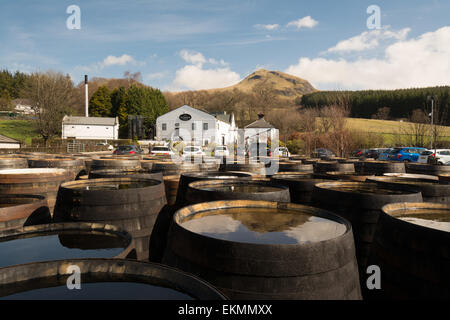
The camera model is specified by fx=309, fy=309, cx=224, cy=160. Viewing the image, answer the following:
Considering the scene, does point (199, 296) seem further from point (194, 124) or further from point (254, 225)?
point (194, 124)

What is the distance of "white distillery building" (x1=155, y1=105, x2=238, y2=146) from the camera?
64.8m

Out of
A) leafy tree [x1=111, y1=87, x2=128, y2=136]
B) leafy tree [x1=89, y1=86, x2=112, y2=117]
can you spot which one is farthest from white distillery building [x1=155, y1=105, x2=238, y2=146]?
leafy tree [x1=89, y1=86, x2=112, y2=117]

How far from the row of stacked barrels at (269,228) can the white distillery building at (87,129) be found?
63795 mm

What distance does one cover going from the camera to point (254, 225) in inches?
125

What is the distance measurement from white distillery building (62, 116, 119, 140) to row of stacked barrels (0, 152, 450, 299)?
63.8m

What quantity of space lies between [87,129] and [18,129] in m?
17.1

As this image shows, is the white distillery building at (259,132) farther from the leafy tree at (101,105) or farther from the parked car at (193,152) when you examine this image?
the leafy tree at (101,105)

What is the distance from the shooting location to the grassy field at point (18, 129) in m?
62.7

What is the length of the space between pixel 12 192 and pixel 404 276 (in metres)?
5.31

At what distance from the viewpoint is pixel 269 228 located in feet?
10.1
